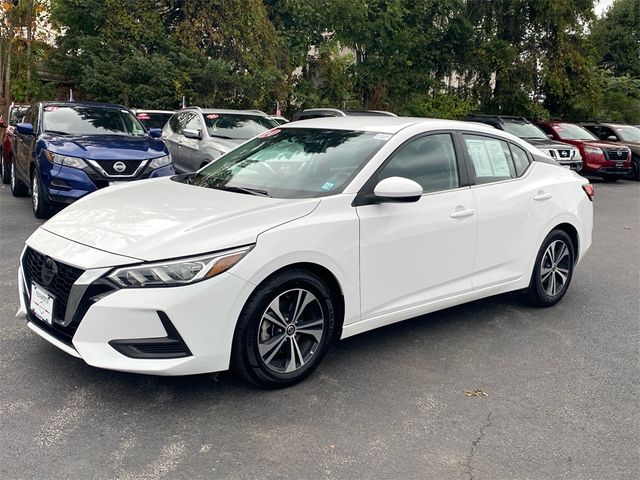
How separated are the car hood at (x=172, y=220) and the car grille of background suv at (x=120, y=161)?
3.97 meters

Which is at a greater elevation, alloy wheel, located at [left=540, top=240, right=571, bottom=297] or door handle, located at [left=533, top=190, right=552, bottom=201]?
door handle, located at [left=533, top=190, right=552, bottom=201]

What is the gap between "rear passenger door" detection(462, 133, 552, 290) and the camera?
4801 mm

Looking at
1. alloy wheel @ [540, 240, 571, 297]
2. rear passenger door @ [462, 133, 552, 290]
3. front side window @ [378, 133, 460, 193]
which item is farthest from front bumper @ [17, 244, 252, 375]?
alloy wheel @ [540, 240, 571, 297]

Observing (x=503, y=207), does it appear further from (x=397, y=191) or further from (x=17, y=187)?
(x=17, y=187)

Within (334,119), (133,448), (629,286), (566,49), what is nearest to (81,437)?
(133,448)

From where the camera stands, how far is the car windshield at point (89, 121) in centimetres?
914

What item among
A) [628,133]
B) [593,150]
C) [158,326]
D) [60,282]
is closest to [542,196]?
[158,326]

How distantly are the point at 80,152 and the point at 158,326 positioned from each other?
5.57 m

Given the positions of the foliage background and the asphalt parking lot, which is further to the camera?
the foliage background

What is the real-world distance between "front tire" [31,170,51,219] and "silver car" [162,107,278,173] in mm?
2650

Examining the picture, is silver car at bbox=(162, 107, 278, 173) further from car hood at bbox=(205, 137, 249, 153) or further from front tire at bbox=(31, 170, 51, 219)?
front tire at bbox=(31, 170, 51, 219)

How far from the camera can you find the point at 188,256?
3.34m

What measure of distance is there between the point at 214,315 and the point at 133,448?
747 millimetres

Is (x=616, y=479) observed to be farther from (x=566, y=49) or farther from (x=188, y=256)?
(x=566, y=49)
